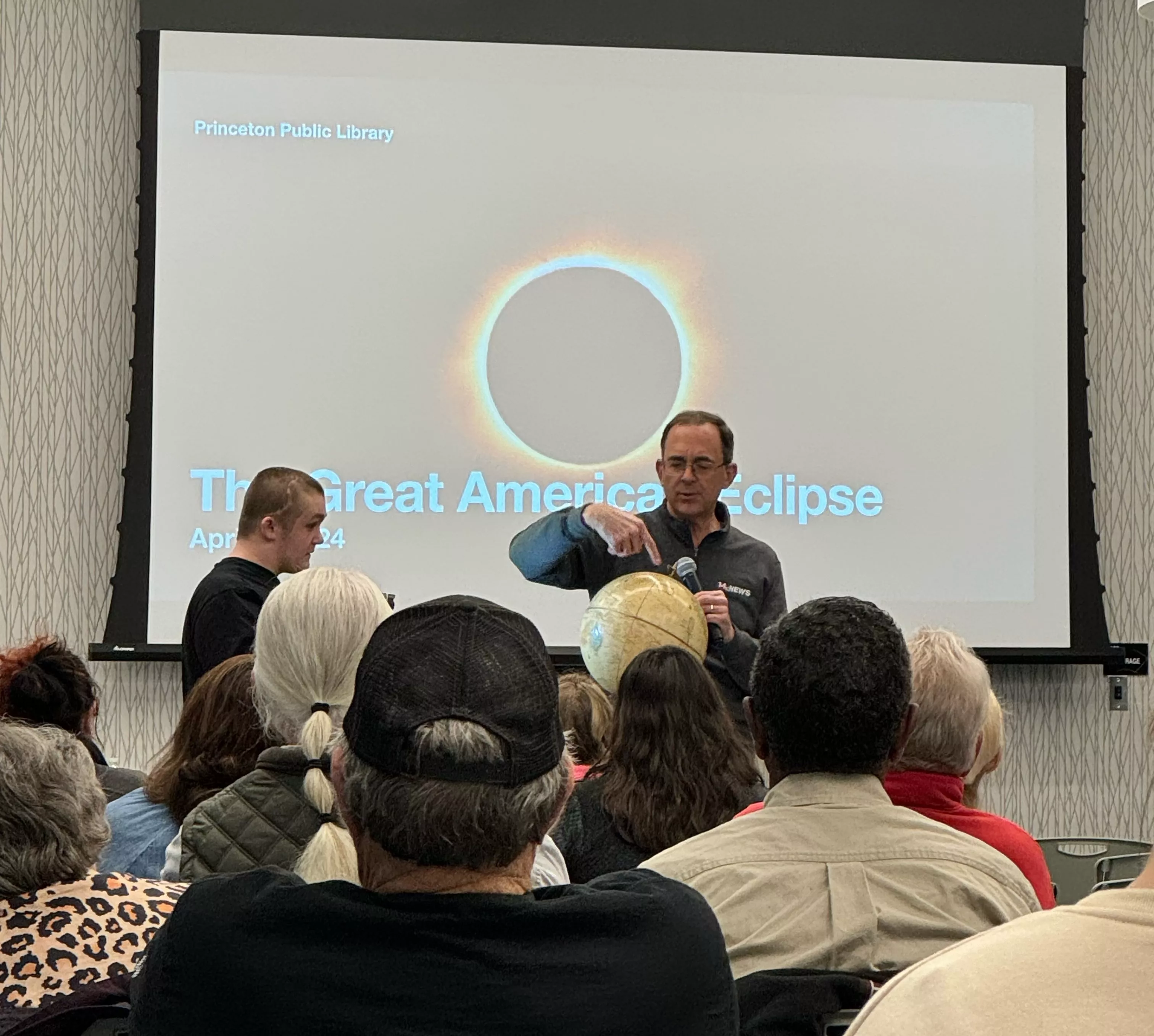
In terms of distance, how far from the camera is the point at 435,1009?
3.88 ft

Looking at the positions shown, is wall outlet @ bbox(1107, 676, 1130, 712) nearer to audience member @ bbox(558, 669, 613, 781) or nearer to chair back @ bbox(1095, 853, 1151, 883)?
chair back @ bbox(1095, 853, 1151, 883)

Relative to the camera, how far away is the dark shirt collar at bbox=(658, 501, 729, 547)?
13.3ft

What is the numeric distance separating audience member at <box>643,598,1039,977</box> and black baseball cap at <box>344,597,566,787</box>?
0.54m

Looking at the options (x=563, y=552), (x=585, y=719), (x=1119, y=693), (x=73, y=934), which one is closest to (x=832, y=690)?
(x=73, y=934)

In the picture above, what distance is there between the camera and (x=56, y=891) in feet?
5.66

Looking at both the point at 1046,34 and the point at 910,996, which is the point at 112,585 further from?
the point at 910,996

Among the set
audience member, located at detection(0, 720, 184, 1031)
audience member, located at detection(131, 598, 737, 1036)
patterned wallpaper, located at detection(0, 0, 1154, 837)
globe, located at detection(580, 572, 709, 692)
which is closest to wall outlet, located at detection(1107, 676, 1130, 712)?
globe, located at detection(580, 572, 709, 692)

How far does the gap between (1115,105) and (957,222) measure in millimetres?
871

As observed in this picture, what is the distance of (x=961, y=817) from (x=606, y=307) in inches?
136

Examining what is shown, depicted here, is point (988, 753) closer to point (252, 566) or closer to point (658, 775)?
point (658, 775)

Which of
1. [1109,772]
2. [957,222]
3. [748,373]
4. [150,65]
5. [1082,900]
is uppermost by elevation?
[150,65]

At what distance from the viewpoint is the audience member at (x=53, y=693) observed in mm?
2795

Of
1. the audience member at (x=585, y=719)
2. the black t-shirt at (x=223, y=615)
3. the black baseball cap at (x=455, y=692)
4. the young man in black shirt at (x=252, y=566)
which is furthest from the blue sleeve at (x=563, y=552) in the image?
the black baseball cap at (x=455, y=692)

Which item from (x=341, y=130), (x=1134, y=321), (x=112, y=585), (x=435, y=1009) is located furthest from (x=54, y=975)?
(x=1134, y=321)
